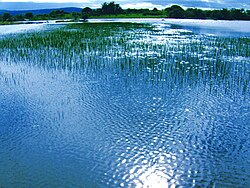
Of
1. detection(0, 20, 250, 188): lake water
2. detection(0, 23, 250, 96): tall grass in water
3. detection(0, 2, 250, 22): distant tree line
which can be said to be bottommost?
detection(0, 20, 250, 188): lake water

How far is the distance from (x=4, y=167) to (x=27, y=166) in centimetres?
68

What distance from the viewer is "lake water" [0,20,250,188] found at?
7.71 meters

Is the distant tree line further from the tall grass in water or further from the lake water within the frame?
the lake water

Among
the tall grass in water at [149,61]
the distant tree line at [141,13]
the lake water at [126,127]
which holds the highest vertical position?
the distant tree line at [141,13]

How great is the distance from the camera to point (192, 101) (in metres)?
13.2

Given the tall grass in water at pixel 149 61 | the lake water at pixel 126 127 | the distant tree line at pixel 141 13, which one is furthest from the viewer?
the distant tree line at pixel 141 13

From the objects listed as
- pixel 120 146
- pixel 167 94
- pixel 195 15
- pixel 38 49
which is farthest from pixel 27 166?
pixel 195 15

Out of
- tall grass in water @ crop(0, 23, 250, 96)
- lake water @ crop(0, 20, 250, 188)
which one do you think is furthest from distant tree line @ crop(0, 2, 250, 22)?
lake water @ crop(0, 20, 250, 188)

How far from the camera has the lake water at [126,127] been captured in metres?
7.71

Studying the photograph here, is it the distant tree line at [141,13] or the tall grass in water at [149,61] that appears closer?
the tall grass in water at [149,61]

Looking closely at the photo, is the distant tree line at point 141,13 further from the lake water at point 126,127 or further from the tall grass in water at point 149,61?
the lake water at point 126,127

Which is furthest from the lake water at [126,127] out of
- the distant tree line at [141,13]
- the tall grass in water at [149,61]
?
the distant tree line at [141,13]

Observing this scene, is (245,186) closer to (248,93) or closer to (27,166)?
(27,166)

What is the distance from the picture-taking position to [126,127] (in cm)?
1062
